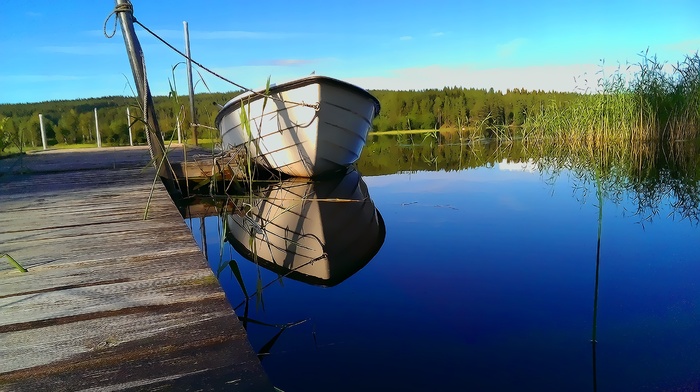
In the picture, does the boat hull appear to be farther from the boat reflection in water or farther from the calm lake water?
the calm lake water

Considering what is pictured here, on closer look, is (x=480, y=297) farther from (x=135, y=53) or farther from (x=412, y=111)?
(x=412, y=111)

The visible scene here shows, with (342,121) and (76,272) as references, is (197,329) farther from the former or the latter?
(342,121)

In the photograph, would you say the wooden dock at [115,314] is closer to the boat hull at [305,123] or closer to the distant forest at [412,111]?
the boat hull at [305,123]

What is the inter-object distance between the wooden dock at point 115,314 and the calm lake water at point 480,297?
1.32 ft

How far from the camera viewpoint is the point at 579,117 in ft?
33.1

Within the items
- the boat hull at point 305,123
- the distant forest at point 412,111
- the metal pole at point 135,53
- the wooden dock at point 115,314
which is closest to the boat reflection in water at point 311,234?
the boat hull at point 305,123

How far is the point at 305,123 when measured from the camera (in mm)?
4961

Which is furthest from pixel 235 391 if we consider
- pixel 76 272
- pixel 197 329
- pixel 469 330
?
pixel 469 330

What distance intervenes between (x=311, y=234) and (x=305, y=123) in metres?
2.17

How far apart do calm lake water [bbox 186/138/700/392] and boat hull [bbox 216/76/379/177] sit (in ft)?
3.97

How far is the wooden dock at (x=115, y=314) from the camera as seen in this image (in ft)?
2.79

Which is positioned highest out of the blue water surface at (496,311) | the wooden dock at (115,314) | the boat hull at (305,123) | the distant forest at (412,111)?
the distant forest at (412,111)

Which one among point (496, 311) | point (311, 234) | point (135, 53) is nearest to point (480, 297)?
point (496, 311)

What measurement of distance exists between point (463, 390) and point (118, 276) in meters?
1.03
